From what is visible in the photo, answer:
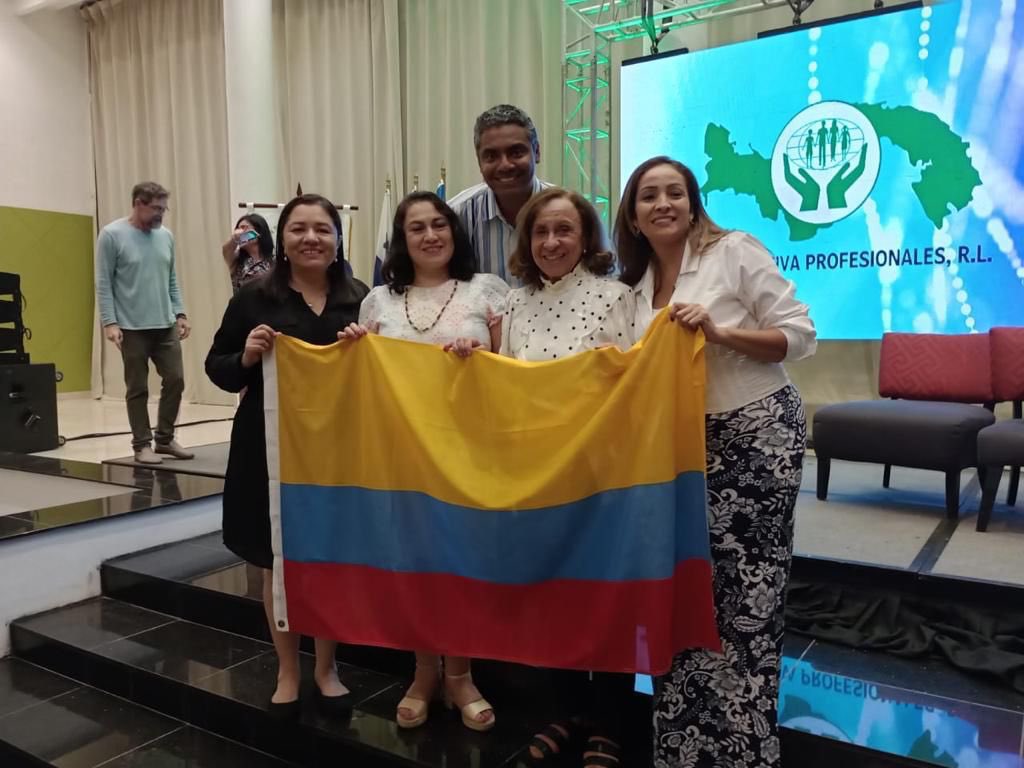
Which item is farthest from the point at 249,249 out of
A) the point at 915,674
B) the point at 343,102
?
the point at 343,102

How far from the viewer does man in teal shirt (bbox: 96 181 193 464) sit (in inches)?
191

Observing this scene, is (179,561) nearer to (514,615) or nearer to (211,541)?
(211,541)

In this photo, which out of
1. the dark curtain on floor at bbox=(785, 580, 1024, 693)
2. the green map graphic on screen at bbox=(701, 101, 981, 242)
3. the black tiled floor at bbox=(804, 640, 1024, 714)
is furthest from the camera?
the green map graphic on screen at bbox=(701, 101, 981, 242)

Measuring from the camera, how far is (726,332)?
Result: 5.47ft

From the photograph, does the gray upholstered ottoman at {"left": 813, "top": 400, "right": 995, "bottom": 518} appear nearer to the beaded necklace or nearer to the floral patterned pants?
the floral patterned pants

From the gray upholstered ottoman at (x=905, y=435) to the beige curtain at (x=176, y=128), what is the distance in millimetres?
6147

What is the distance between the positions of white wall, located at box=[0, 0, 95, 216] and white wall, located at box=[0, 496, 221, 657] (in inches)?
262

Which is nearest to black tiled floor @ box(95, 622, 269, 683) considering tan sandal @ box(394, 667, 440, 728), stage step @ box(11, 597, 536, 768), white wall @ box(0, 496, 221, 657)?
stage step @ box(11, 597, 536, 768)

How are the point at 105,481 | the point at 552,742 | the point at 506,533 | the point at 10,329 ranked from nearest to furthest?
the point at 506,533, the point at 552,742, the point at 105,481, the point at 10,329

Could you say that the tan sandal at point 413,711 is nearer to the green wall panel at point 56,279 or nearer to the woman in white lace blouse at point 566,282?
the woman in white lace blouse at point 566,282

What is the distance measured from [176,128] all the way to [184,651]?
722 centimetres

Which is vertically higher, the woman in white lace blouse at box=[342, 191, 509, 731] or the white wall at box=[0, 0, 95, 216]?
the white wall at box=[0, 0, 95, 216]

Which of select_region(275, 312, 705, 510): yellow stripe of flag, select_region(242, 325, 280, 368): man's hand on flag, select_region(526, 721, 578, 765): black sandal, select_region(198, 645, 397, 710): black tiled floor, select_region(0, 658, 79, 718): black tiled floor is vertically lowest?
select_region(0, 658, 79, 718): black tiled floor

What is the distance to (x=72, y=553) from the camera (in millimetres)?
3367
